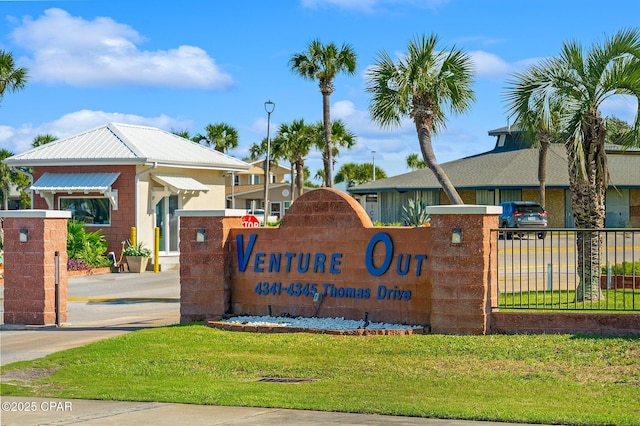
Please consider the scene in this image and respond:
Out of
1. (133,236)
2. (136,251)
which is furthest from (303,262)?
(133,236)

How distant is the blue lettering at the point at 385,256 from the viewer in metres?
15.8

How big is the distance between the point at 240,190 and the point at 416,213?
51.7m

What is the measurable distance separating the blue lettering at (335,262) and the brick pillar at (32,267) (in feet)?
20.7

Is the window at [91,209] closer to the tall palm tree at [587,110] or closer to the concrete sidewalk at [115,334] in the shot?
the concrete sidewalk at [115,334]

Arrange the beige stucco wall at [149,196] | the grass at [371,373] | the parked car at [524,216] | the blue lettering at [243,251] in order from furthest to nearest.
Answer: the parked car at [524,216], the beige stucco wall at [149,196], the blue lettering at [243,251], the grass at [371,373]

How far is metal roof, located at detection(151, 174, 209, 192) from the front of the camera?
3362 centimetres

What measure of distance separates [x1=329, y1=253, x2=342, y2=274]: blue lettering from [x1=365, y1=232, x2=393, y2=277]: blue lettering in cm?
57

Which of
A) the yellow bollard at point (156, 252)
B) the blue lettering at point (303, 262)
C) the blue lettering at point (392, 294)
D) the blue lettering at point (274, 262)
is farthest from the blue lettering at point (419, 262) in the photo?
the yellow bollard at point (156, 252)

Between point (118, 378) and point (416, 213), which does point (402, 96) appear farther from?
point (118, 378)

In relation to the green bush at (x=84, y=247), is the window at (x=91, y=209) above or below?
above

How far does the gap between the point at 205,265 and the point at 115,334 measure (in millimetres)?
2106

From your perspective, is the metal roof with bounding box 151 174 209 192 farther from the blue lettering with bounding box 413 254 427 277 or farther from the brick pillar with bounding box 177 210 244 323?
the blue lettering with bounding box 413 254 427 277

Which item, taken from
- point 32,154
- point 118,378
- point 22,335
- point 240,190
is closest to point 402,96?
point 22,335

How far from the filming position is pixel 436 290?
14828mm
